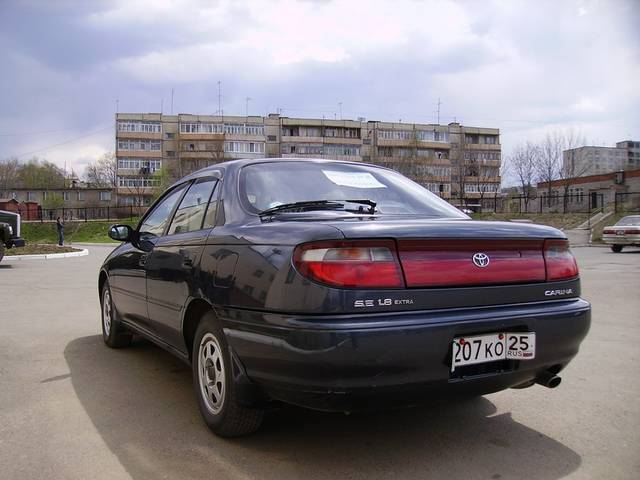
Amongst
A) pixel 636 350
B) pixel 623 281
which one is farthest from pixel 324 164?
pixel 623 281

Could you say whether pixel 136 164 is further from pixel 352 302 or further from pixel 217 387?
pixel 352 302

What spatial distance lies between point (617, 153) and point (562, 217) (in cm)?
9405

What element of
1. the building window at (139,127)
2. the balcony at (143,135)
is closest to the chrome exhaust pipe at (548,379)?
the balcony at (143,135)

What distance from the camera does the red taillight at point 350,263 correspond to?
2.38m

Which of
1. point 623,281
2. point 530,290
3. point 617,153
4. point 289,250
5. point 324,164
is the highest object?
point 617,153

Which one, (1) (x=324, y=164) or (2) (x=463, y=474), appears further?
(1) (x=324, y=164)

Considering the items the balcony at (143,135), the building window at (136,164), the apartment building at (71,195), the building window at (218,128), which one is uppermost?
the building window at (218,128)

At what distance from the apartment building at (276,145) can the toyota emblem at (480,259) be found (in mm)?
67902

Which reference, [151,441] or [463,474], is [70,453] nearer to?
[151,441]

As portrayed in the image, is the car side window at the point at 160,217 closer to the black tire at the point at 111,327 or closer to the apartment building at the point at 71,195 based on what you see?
the black tire at the point at 111,327

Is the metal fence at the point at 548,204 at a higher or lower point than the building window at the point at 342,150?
lower

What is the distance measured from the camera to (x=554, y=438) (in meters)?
3.02

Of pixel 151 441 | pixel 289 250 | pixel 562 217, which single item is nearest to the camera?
pixel 289 250

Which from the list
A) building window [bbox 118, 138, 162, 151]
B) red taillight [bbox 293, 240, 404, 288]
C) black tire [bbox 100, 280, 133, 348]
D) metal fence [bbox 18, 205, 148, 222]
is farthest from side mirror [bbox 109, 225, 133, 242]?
building window [bbox 118, 138, 162, 151]
